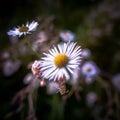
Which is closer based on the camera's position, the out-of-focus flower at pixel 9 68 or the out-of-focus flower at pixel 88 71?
the out-of-focus flower at pixel 88 71

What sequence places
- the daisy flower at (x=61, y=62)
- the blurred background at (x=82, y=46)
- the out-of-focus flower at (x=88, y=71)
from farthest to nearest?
the blurred background at (x=82, y=46) < the out-of-focus flower at (x=88, y=71) < the daisy flower at (x=61, y=62)

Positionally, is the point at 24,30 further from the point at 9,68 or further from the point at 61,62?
the point at 9,68

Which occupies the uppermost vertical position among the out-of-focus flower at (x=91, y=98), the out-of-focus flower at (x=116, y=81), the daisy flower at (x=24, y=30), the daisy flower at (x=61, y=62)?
the out-of-focus flower at (x=116, y=81)

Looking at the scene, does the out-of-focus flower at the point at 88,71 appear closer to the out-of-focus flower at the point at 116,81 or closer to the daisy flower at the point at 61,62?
the out-of-focus flower at the point at 116,81

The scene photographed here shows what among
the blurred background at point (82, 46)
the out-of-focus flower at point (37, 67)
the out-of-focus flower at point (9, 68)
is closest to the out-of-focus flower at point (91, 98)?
the blurred background at point (82, 46)

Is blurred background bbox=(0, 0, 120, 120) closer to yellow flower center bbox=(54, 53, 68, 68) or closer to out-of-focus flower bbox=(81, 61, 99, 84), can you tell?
out-of-focus flower bbox=(81, 61, 99, 84)

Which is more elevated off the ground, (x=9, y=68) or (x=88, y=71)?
(x=9, y=68)

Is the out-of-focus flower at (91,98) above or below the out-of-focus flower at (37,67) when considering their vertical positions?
above

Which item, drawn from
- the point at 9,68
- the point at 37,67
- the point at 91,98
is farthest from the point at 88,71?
the point at 37,67

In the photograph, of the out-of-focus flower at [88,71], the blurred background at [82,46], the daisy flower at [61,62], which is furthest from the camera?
the blurred background at [82,46]

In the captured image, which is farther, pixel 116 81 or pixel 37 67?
pixel 116 81
